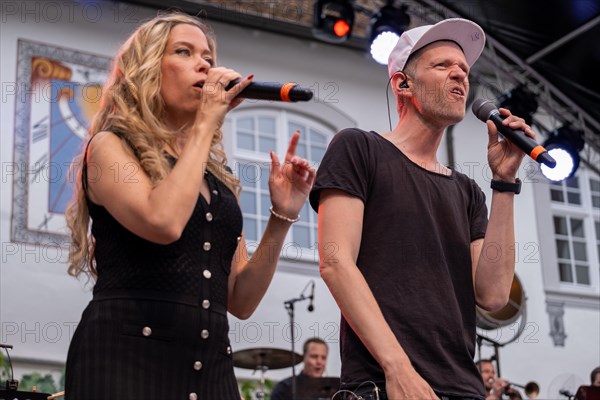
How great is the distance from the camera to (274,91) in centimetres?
266

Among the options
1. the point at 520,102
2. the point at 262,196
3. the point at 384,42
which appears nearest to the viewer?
the point at 384,42

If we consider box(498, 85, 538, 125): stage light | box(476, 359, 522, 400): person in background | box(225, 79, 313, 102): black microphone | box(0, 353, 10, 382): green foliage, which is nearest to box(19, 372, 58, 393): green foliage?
box(0, 353, 10, 382): green foliage

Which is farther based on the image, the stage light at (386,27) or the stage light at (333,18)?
the stage light at (333,18)

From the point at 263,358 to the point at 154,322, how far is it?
7262 millimetres

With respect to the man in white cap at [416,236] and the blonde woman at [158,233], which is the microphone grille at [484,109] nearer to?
the man in white cap at [416,236]

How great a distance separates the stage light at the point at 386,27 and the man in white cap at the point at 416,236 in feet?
19.5

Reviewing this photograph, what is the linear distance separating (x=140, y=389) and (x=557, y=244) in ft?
39.7

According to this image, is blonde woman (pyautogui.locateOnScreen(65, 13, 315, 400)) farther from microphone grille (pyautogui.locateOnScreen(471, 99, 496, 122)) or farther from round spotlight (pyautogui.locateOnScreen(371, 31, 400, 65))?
round spotlight (pyautogui.locateOnScreen(371, 31, 400, 65))

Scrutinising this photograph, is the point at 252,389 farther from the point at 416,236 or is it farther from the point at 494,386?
the point at 416,236

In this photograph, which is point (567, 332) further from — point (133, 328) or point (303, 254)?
point (133, 328)

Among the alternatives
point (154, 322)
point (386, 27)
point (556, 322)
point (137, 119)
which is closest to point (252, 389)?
point (386, 27)

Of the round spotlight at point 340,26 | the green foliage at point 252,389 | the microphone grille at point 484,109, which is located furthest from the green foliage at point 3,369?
the microphone grille at point 484,109

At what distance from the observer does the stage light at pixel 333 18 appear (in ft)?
31.1

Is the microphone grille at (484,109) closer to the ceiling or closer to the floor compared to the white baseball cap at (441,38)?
closer to the floor
